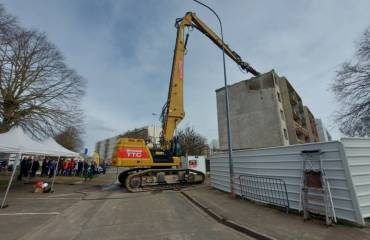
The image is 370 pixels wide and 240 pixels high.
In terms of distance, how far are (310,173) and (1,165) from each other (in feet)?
117

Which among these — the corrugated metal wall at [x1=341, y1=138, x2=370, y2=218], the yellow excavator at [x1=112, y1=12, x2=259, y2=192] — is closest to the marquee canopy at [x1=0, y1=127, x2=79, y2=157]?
the yellow excavator at [x1=112, y1=12, x2=259, y2=192]

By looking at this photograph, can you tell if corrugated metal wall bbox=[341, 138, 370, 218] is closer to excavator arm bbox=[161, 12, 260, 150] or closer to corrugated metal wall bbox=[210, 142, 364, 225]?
corrugated metal wall bbox=[210, 142, 364, 225]

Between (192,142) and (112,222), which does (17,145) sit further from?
(192,142)

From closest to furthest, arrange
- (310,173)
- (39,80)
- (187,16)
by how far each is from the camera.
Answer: (310,173)
(187,16)
(39,80)

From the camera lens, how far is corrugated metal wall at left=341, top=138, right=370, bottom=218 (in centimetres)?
479

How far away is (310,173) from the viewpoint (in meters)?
5.45

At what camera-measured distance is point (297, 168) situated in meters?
5.97

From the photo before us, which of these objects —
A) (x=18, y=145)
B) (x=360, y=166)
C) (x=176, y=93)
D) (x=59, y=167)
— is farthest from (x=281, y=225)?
(x=59, y=167)

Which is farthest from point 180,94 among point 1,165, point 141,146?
point 1,165

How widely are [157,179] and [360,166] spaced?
31.5 feet

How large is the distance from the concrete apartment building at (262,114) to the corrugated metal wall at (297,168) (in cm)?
2068

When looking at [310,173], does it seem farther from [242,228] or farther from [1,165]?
[1,165]

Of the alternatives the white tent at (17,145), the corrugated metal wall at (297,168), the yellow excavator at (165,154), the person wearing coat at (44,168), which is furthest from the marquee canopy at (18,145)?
the person wearing coat at (44,168)

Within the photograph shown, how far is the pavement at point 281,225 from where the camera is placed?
4.08m
